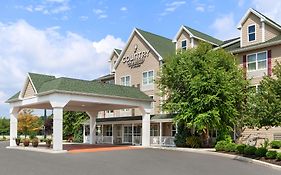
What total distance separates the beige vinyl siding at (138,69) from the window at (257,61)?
1053 cm

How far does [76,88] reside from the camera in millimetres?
29094

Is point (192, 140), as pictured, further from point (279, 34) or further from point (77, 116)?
point (77, 116)

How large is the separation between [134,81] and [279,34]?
55.9 ft

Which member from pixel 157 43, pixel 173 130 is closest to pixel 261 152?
pixel 173 130

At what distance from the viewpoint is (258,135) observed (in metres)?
29.8

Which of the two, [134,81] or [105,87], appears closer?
[105,87]

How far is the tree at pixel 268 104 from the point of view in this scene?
58.9 feet

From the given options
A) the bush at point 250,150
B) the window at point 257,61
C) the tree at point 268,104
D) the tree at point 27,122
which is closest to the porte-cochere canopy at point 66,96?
the window at point 257,61

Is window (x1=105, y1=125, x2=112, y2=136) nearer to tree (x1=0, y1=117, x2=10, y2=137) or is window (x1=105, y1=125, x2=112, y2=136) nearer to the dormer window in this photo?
the dormer window

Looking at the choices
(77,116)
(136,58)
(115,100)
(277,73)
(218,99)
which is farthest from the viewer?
(77,116)

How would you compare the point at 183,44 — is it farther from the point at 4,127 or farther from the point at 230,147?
the point at 4,127

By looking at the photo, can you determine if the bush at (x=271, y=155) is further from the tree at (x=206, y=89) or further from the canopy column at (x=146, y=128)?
the canopy column at (x=146, y=128)

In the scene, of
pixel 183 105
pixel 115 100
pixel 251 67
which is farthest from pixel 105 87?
pixel 251 67

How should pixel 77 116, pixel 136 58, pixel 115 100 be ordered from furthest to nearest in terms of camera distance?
pixel 77 116, pixel 136 58, pixel 115 100
